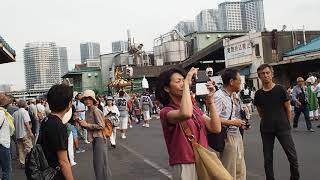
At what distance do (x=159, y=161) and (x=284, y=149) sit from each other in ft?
14.3

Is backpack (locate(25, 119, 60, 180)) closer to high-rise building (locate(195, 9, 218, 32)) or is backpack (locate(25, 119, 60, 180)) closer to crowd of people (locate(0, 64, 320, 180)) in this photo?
crowd of people (locate(0, 64, 320, 180))

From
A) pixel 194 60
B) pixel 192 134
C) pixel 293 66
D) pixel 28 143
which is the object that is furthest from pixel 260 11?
pixel 192 134

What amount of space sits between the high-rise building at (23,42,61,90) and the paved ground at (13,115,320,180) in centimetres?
5301

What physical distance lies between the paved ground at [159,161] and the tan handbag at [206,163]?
14.4 ft

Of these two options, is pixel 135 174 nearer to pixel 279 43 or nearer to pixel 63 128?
pixel 63 128

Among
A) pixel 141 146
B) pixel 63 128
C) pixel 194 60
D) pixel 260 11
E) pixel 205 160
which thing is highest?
pixel 260 11

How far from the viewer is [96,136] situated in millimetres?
8180

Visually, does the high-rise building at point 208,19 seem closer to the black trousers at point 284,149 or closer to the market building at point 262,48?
the market building at point 262,48

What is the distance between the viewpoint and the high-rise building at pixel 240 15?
88.4 metres

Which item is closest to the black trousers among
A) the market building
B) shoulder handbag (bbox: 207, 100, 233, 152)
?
shoulder handbag (bbox: 207, 100, 233, 152)

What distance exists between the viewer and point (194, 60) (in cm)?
4262

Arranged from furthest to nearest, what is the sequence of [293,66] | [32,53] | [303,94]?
[32,53] → [293,66] → [303,94]

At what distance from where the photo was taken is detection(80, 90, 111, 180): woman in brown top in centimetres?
791

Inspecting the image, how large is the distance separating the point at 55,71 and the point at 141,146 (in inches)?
2724
